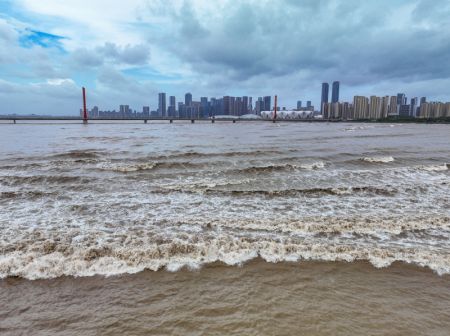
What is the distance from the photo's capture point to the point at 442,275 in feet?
16.4

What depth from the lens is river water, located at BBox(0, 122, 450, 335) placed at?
12.7 ft

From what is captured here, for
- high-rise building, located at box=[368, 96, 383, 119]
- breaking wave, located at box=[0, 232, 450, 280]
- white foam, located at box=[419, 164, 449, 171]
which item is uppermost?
high-rise building, located at box=[368, 96, 383, 119]

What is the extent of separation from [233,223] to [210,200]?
248 cm

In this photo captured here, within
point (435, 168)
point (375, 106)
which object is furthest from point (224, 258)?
point (375, 106)

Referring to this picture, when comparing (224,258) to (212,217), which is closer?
(224,258)

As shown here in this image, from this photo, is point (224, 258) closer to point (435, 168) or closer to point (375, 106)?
point (435, 168)

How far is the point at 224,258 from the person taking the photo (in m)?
5.63

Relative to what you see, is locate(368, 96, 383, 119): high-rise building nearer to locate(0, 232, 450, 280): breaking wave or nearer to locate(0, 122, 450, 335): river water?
locate(0, 122, 450, 335): river water

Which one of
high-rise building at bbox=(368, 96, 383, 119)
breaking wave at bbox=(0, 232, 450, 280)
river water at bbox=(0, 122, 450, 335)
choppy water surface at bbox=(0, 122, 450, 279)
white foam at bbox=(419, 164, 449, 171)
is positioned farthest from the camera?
high-rise building at bbox=(368, 96, 383, 119)

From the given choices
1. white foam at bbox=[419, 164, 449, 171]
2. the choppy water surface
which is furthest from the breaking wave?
white foam at bbox=[419, 164, 449, 171]

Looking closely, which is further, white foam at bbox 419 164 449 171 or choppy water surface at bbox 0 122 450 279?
white foam at bbox 419 164 449 171

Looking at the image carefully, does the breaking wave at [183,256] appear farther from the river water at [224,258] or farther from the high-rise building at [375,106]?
the high-rise building at [375,106]

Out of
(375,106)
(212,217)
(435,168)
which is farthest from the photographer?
(375,106)

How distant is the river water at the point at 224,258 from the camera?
3.87 metres
